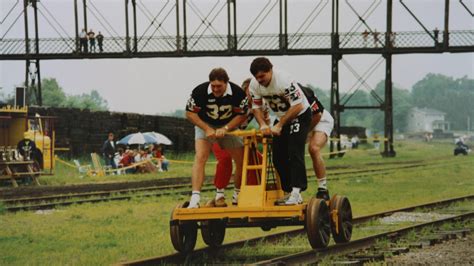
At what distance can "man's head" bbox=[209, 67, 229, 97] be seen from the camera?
1182cm

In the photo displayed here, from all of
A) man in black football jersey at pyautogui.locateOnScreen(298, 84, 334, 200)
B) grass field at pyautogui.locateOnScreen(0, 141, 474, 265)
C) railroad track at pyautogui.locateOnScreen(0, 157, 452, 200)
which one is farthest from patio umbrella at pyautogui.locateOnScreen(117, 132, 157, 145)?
man in black football jersey at pyautogui.locateOnScreen(298, 84, 334, 200)

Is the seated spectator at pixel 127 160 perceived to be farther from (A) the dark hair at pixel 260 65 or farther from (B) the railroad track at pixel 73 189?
(A) the dark hair at pixel 260 65

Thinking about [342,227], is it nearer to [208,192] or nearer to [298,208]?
[298,208]

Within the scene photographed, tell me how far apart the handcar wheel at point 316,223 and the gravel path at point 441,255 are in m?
0.79

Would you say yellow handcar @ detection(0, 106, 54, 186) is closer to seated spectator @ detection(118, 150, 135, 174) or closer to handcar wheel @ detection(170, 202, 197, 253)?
seated spectator @ detection(118, 150, 135, 174)

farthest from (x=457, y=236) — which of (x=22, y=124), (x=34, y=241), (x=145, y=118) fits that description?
(x=145, y=118)

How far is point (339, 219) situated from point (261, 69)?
215 centimetres

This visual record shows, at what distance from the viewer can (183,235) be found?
1242cm

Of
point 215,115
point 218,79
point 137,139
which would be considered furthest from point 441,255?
point 137,139

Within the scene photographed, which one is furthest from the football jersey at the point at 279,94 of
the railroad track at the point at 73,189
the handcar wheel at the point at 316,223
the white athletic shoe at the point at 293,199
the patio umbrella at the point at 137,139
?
the patio umbrella at the point at 137,139

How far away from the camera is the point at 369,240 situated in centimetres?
1350

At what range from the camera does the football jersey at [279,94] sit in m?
12.0

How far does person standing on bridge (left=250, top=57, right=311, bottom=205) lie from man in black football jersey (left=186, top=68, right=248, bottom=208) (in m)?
0.21

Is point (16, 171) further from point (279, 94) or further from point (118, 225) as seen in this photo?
point (279, 94)
